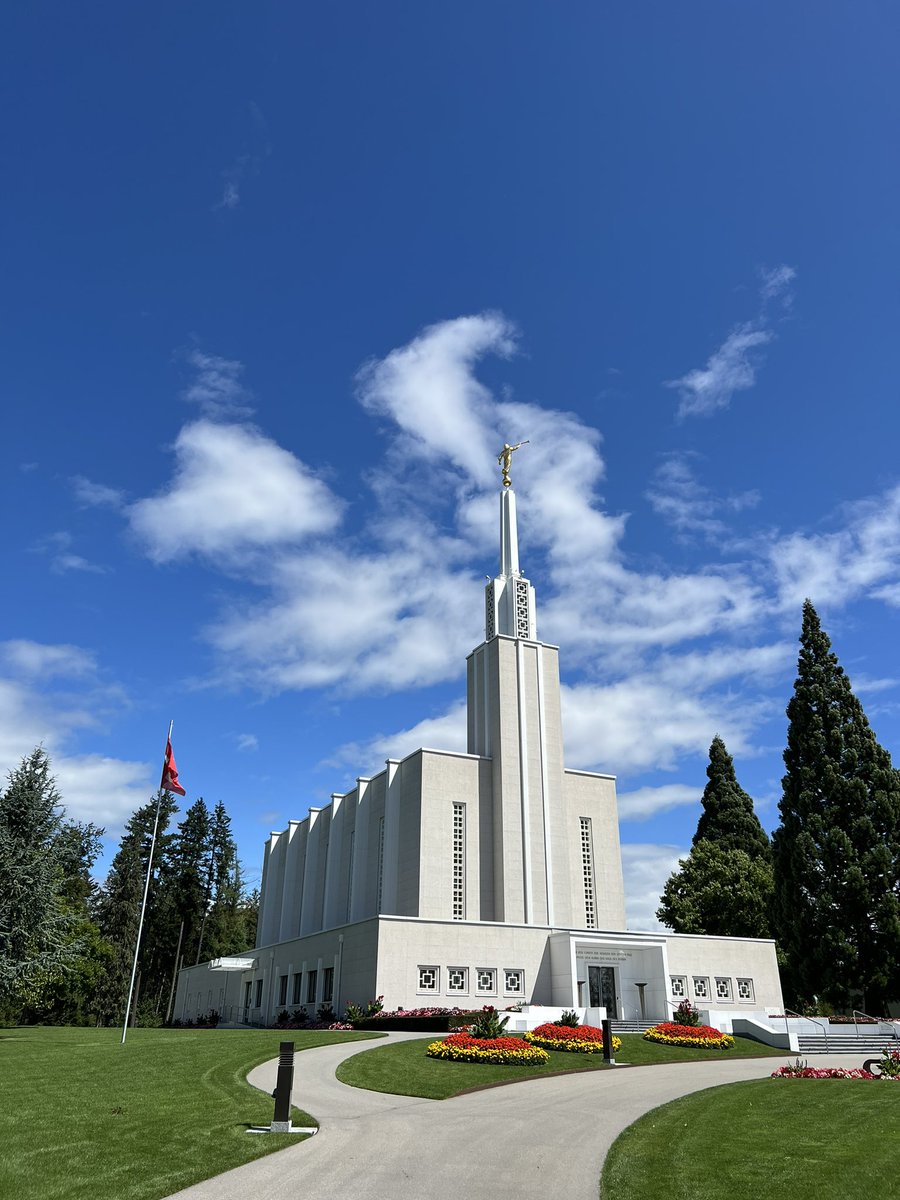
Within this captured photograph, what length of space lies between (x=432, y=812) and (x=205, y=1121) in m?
33.0

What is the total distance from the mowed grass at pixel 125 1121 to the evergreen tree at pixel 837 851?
29.5 meters

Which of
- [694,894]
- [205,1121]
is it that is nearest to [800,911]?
[694,894]

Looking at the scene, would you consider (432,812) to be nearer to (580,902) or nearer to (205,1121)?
(580,902)

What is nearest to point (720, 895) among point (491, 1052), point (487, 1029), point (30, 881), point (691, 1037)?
point (691, 1037)

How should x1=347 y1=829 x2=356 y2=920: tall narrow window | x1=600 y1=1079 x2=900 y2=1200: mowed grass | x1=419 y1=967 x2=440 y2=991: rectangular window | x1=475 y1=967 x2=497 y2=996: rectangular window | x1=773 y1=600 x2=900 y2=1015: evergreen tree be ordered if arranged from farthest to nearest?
x1=347 y1=829 x2=356 y2=920: tall narrow window < x1=773 y1=600 x2=900 y2=1015: evergreen tree < x1=475 y1=967 x2=497 y2=996: rectangular window < x1=419 y1=967 x2=440 y2=991: rectangular window < x1=600 y1=1079 x2=900 y2=1200: mowed grass

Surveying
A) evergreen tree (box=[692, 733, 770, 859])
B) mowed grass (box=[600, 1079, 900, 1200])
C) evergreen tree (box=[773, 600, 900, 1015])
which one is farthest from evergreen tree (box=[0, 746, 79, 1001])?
evergreen tree (box=[692, 733, 770, 859])

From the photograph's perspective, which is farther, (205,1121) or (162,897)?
(162,897)

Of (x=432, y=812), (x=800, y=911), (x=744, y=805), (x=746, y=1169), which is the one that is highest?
(x=744, y=805)

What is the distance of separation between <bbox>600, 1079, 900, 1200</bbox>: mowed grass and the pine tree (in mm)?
37227

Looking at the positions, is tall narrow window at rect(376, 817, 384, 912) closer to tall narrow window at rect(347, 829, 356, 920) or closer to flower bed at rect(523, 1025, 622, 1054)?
tall narrow window at rect(347, 829, 356, 920)

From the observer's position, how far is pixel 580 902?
4703 cm

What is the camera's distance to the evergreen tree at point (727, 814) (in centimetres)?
6072

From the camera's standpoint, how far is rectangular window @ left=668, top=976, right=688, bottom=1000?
40469mm

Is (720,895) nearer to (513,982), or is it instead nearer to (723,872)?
(723,872)
